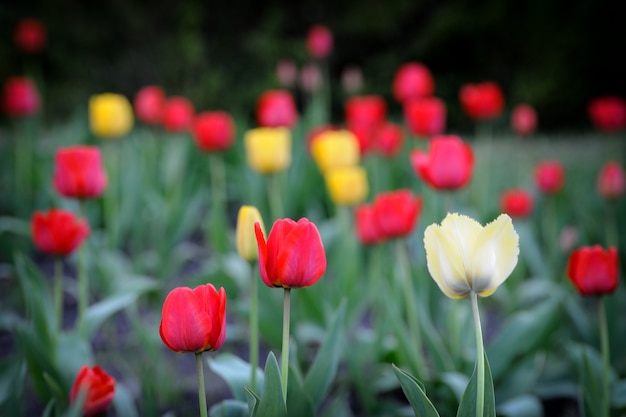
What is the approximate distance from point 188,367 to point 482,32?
20.7ft

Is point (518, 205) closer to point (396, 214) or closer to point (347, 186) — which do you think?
point (347, 186)

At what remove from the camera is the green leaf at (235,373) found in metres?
1.17

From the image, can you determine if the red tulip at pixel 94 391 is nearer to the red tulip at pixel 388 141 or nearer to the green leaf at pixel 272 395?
the green leaf at pixel 272 395

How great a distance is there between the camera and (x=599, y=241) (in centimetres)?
233

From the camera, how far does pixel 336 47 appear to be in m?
7.63

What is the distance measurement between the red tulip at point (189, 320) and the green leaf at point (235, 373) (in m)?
0.26

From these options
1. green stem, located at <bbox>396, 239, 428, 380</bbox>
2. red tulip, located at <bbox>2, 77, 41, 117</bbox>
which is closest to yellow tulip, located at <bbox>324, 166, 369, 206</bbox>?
green stem, located at <bbox>396, 239, 428, 380</bbox>

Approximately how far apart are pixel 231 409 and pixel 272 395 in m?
0.21

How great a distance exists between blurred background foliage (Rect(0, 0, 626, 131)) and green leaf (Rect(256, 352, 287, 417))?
6.04m

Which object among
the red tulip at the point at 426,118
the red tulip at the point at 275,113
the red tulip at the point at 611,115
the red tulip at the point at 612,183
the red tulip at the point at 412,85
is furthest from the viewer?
the red tulip at the point at 611,115

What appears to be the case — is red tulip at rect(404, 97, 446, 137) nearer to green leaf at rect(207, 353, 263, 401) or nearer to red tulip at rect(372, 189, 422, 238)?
red tulip at rect(372, 189, 422, 238)

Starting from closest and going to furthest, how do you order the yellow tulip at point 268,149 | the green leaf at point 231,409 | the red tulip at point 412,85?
the green leaf at point 231,409, the yellow tulip at point 268,149, the red tulip at point 412,85

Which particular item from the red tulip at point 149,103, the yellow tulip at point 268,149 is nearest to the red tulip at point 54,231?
the yellow tulip at point 268,149

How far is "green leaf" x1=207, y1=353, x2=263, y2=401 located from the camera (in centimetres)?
117
